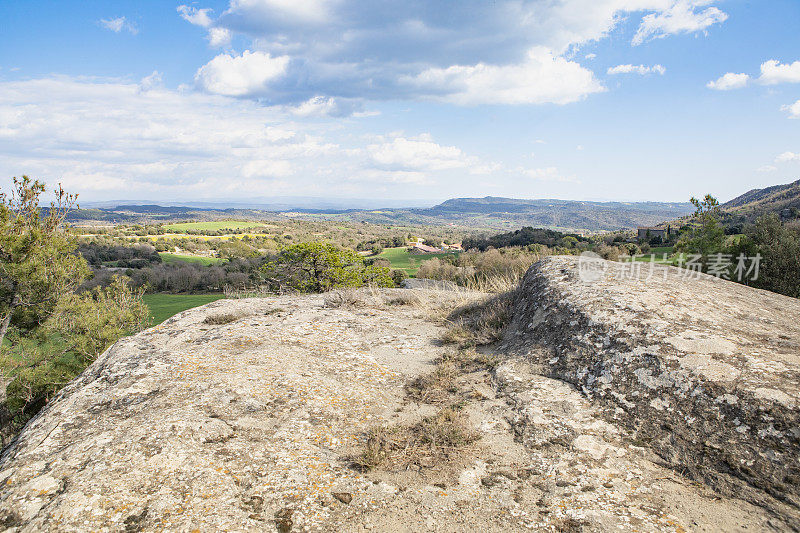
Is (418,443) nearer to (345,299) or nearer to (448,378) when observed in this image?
(448,378)

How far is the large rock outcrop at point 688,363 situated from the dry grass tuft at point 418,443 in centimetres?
167

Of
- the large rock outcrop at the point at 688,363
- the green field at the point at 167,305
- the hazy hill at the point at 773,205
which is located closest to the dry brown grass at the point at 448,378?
the large rock outcrop at the point at 688,363

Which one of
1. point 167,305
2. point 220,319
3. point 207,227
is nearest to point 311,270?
point 220,319

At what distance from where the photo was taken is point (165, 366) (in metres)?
5.20

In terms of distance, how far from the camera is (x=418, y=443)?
3.86 m

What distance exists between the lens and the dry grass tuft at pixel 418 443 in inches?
A: 141

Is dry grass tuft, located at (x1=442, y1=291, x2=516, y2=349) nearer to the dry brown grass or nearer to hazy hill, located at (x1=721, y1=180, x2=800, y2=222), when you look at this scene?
the dry brown grass

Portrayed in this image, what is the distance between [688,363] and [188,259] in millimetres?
106357

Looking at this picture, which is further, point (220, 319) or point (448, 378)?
point (220, 319)

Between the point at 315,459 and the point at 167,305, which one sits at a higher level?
the point at 315,459

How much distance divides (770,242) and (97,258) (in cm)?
10858
